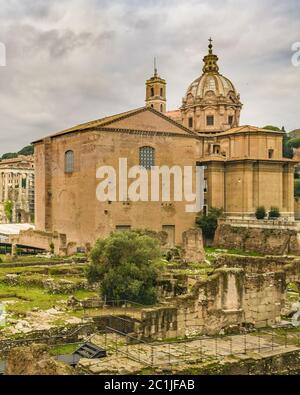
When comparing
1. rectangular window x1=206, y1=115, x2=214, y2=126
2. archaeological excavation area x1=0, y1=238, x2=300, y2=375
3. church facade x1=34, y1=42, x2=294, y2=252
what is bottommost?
archaeological excavation area x1=0, y1=238, x2=300, y2=375

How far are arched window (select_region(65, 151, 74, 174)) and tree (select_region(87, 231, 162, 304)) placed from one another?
908 inches

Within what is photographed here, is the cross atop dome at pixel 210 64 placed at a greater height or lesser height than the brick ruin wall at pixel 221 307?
greater

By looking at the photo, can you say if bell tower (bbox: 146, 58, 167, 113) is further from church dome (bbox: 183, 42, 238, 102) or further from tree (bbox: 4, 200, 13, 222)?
tree (bbox: 4, 200, 13, 222)

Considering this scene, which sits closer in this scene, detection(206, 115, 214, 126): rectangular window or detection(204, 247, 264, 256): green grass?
detection(204, 247, 264, 256): green grass

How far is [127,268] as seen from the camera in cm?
1950

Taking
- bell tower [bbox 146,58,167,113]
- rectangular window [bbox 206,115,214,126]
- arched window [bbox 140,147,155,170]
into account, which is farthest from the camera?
bell tower [bbox 146,58,167,113]

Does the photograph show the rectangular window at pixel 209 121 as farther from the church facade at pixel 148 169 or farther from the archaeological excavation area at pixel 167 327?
the archaeological excavation area at pixel 167 327

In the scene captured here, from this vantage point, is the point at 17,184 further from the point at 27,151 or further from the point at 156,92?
the point at 156,92

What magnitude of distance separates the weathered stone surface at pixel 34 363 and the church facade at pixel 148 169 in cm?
2966

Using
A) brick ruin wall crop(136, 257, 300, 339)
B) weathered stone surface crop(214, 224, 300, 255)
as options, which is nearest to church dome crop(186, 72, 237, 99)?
weathered stone surface crop(214, 224, 300, 255)

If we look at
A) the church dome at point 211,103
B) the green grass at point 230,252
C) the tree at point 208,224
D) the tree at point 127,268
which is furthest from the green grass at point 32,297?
the church dome at point 211,103

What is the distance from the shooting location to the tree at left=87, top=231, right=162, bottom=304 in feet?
63.2

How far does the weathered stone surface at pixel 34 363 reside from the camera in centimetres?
1024
